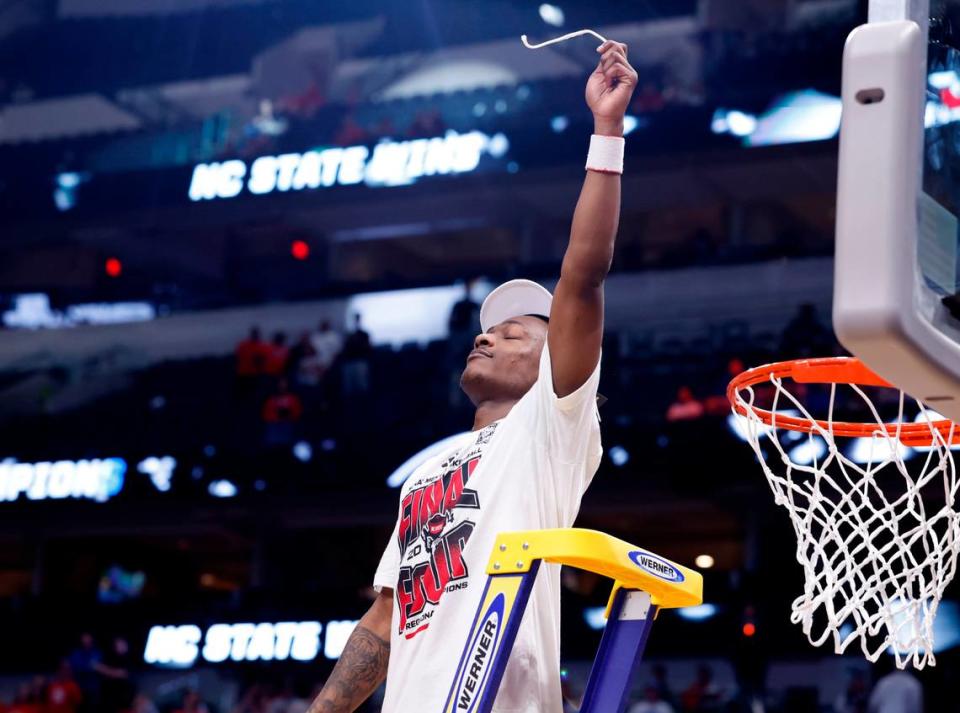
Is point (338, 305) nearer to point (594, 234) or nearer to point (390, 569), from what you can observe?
point (390, 569)

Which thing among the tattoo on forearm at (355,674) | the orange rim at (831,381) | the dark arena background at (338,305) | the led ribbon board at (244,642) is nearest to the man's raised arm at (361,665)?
the tattoo on forearm at (355,674)

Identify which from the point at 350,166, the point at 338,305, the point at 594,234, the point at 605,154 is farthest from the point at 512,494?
the point at 338,305

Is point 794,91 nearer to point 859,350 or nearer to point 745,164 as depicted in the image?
point 745,164

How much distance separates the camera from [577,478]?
3.00 metres

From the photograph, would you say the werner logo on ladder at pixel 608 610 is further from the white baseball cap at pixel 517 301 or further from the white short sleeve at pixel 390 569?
the white baseball cap at pixel 517 301

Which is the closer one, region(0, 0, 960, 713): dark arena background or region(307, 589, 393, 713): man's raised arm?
region(307, 589, 393, 713): man's raised arm

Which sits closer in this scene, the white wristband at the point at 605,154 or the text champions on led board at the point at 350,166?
the white wristband at the point at 605,154

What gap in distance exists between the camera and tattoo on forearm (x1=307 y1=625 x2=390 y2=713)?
3107mm

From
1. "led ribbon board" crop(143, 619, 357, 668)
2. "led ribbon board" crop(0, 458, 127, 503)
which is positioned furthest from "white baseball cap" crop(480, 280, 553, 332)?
"led ribbon board" crop(0, 458, 127, 503)

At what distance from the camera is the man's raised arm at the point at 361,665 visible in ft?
10.2

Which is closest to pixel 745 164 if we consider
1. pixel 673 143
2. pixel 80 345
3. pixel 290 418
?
pixel 673 143

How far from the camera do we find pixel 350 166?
17.8 meters

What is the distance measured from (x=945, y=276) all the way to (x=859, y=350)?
0.24 m

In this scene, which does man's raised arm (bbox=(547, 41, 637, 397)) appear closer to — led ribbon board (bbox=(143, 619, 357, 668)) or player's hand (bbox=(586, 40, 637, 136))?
player's hand (bbox=(586, 40, 637, 136))
